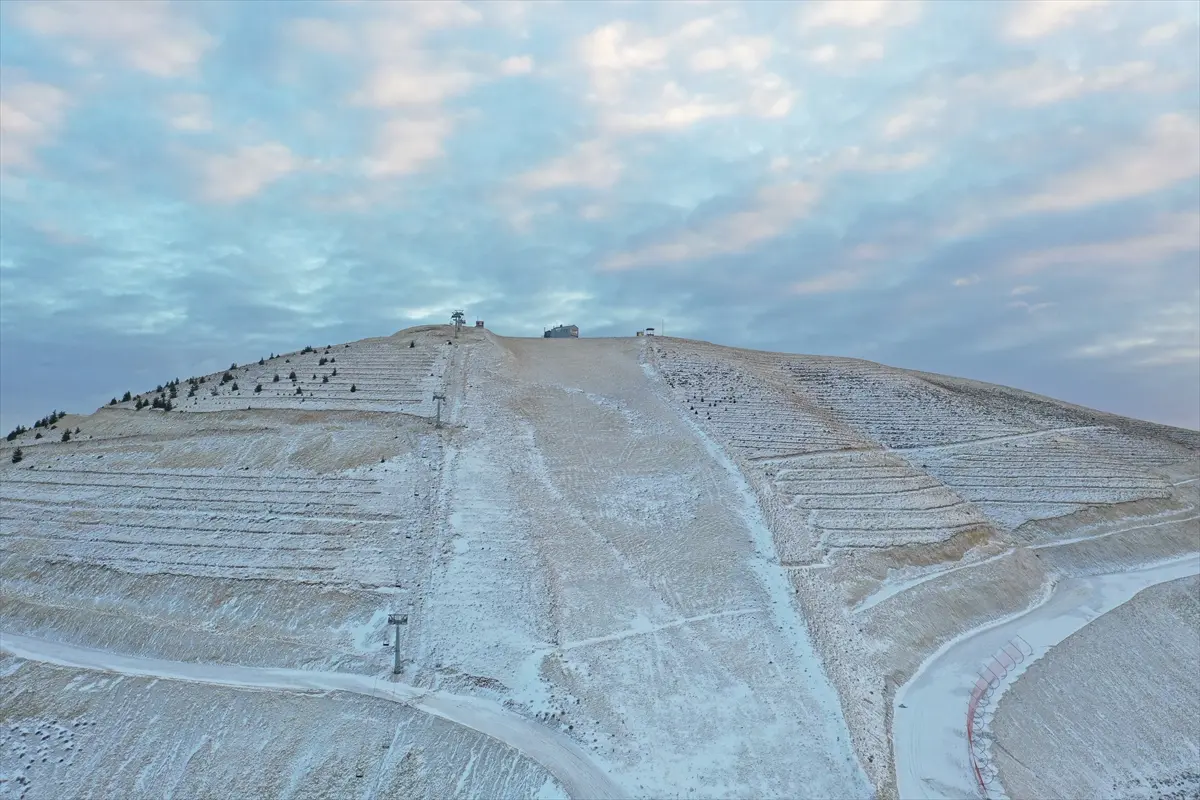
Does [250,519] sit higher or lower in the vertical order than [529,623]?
higher

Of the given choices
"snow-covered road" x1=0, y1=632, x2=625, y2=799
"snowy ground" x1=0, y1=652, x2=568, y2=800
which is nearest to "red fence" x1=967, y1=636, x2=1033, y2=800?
"snow-covered road" x1=0, y1=632, x2=625, y2=799

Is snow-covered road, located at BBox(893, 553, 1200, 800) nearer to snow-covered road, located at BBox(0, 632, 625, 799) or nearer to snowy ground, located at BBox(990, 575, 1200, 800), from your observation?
snowy ground, located at BBox(990, 575, 1200, 800)

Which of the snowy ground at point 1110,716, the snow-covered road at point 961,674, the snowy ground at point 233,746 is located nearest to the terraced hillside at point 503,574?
the snowy ground at point 233,746

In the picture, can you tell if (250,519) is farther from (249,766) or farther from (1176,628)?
(1176,628)

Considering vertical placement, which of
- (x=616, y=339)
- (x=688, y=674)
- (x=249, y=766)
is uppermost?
(x=616, y=339)

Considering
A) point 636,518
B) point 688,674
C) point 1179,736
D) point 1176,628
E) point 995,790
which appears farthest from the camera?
point 1176,628

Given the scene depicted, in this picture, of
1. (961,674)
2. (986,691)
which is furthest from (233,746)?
(986,691)


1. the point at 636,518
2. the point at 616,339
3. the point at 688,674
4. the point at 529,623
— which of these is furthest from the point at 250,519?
the point at 616,339
